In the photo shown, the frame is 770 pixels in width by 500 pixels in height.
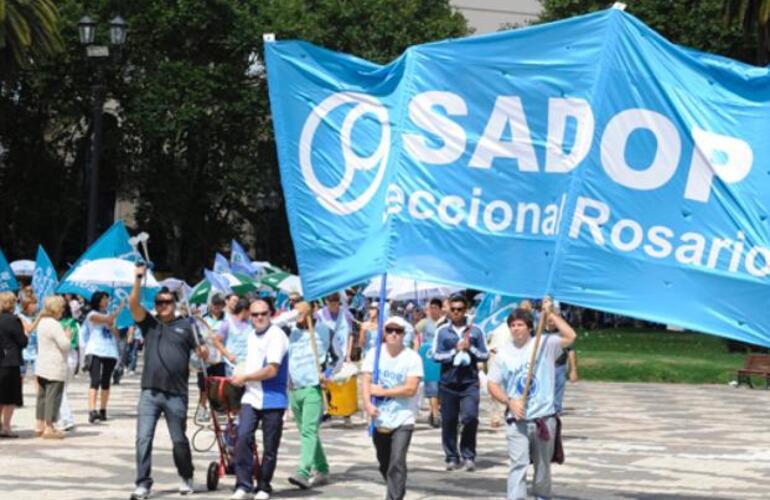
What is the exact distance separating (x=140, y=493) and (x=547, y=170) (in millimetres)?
4471

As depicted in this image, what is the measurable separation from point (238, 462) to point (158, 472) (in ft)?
6.87

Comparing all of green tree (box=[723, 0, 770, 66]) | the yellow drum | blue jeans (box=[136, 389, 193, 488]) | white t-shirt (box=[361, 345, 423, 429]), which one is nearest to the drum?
blue jeans (box=[136, 389, 193, 488])

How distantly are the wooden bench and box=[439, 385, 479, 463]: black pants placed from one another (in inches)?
730

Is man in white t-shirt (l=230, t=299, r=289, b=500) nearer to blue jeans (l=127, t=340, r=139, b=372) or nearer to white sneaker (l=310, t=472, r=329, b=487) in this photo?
white sneaker (l=310, t=472, r=329, b=487)

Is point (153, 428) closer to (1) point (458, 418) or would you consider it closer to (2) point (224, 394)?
(2) point (224, 394)

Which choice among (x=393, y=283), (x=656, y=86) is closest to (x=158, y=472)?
(x=656, y=86)

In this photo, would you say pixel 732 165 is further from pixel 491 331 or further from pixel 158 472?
pixel 491 331

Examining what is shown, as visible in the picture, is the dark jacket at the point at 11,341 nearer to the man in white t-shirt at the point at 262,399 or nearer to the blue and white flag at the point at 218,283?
the man in white t-shirt at the point at 262,399

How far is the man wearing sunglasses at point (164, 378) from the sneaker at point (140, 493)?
0.04 feet

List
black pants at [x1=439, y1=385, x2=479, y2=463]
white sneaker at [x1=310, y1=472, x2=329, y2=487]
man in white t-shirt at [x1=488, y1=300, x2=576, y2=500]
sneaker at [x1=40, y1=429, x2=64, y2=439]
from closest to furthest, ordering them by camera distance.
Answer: man in white t-shirt at [x1=488, y1=300, x2=576, y2=500], white sneaker at [x1=310, y1=472, x2=329, y2=487], black pants at [x1=439, y1=385, x2=479, y2=463], sneaker at [x1=40, y1=429, x2=64, y2=439]

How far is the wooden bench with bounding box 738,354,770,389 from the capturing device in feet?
114

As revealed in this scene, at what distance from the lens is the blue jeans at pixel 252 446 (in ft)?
45.4

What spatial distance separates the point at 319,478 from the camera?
15.0 meters

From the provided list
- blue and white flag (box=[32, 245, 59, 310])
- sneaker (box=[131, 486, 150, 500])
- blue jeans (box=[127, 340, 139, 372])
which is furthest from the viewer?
blue jeans (box=[127, 340, 139, 372])
